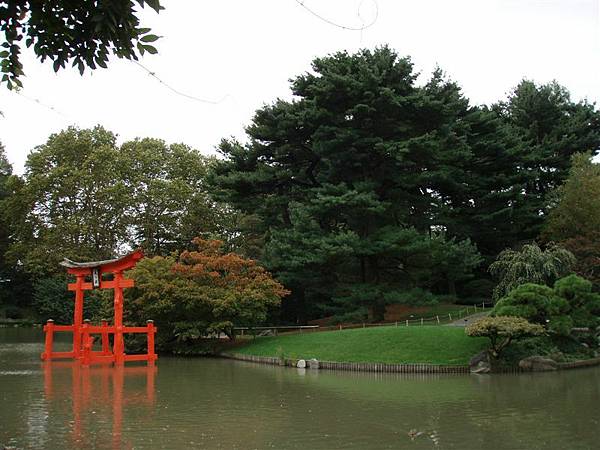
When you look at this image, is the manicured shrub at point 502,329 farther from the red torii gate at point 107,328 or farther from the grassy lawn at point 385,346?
the red torii gate at point 107,328

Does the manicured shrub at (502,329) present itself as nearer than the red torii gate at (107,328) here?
Yes

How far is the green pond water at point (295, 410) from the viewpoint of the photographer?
29.0 feet

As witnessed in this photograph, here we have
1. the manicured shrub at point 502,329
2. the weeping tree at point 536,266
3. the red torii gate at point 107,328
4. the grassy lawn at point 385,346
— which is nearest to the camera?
the manicured shrub at point 502,329

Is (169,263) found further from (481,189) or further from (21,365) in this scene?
(481,189)

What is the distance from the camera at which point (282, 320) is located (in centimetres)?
3297

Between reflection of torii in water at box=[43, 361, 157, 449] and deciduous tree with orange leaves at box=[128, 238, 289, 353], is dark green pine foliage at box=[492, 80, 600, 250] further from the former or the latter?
reflection of torii in water at box=[43, 361, 157, 449]

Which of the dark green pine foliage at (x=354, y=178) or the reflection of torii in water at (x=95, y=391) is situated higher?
the dark green pine foliage at (x=354, y=178)

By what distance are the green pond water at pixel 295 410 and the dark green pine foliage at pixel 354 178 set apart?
916cm

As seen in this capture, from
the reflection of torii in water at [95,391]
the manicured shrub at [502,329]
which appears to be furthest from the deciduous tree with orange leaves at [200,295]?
the manicured shrub at [502,329]

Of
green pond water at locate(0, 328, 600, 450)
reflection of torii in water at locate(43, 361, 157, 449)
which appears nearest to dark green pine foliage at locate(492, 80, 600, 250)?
green pond water at locate(0, 328, 600, 450)

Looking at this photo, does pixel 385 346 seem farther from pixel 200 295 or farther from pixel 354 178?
pixel 354 178

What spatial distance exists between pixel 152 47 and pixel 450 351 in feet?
53.0

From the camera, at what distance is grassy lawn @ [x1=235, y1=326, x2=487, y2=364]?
18734mm

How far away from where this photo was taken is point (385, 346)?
1998cm
